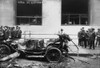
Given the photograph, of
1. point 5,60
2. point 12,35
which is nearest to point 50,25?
point 12,35

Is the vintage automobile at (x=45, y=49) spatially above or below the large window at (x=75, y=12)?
below

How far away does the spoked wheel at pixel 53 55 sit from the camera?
10457 mm

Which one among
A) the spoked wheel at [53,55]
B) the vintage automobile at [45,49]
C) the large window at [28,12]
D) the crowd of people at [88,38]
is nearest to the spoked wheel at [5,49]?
the vintage automobile at [45,49]

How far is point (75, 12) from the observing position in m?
21.6

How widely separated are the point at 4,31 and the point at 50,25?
30.0 feet

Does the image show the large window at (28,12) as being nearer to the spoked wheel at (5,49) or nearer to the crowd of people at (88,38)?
the crowd of people at (88,38)

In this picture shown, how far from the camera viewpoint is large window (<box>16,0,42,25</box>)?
2150 cm

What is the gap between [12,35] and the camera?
12.7 metres

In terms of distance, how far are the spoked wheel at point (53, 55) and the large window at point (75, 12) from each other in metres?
11.1

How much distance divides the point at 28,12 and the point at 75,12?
16.3ft

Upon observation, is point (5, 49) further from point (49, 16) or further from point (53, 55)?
point (49, 16)

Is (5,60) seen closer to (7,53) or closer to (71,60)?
(7,53)

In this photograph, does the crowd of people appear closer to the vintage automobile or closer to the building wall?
the building wall

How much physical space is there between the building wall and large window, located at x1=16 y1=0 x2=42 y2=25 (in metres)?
0.67
